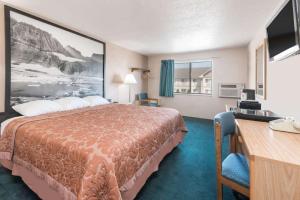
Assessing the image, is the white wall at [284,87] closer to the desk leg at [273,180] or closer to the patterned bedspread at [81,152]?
the desk leg at [273,180]

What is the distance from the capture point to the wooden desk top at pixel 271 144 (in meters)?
0.82

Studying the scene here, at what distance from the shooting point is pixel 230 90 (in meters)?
4.57

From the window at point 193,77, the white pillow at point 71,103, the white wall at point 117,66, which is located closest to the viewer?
the white pillow at point 71,103

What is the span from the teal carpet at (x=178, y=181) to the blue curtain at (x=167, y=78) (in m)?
3.04

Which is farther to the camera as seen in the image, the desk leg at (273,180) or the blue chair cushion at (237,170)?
the blue chair cushion at (237,170)

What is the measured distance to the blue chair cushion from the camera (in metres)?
1.13

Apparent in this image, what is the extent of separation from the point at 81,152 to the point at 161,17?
235 cm

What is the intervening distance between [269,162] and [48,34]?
11.0 ft

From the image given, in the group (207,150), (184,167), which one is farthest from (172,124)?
(207,150)

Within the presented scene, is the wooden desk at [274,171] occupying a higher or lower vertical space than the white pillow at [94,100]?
lower

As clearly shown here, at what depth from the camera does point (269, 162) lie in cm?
80

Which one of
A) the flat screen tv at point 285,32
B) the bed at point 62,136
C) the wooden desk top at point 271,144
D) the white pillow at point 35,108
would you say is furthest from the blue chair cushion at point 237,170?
the white pillow at point 35,108

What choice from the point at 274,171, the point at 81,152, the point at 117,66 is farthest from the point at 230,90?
the point at 81,152

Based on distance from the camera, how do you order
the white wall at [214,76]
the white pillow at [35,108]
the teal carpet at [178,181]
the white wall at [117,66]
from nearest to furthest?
1. the teal carpet at [178,181]
2. the white pillow at [35,108]
3. the white wall at [117,66]
4. the white wall at [214,76]
